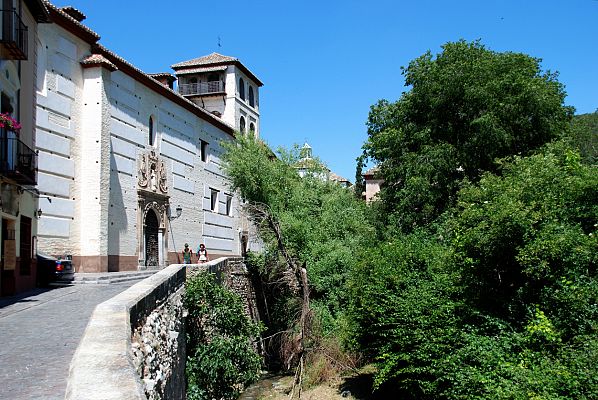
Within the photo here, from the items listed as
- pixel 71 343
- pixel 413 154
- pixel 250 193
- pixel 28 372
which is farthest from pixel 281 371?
pixel 28 372

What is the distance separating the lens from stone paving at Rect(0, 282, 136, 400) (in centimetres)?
554

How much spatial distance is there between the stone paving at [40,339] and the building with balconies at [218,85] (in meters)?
24.9

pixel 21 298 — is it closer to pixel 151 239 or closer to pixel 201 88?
pixel 151 239

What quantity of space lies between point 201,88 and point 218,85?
1.49 metres

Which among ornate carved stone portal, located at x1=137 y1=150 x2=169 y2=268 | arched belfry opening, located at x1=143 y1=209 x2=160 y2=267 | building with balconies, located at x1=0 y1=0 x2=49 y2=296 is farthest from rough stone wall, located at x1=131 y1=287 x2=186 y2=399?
arched belfry opening, located at x1=143 y1=209 x2=160 y2=267

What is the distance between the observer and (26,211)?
49.8 ft

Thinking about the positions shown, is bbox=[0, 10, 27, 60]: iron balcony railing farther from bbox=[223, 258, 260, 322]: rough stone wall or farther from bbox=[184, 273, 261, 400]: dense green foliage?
bbox=[223, 258, 260, 322]: rough stone wall

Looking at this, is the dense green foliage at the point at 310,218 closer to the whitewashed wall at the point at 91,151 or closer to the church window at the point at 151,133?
the church window at the point at 151,133

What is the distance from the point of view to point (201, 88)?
38000 mm

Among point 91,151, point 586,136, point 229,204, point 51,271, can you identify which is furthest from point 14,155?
point 586,136

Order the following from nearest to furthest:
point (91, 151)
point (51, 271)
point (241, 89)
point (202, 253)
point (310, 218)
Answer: point (51, 271)
point (91, 151)
point (310, 218)
point (202, 253)
point (241, 89)

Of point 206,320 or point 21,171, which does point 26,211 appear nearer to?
point 21,171

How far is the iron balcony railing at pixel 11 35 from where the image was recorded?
13.0 metres

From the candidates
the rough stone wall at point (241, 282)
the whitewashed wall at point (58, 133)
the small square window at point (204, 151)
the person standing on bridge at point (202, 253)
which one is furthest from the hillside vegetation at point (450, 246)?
the whitewashed wall at point (58, 133)
